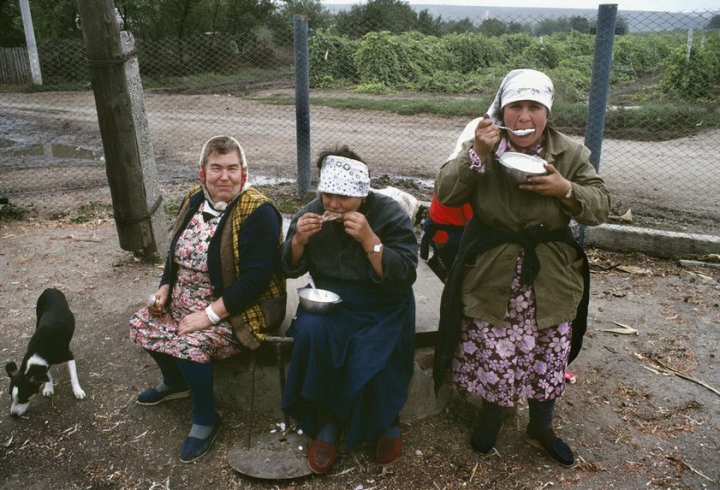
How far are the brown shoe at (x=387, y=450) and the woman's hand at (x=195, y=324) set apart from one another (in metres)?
1.01

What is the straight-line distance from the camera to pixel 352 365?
107 inches

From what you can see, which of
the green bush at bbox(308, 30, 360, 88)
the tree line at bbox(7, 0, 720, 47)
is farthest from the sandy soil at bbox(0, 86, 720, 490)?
the tree line at bbox(7, 0, 720, 47)

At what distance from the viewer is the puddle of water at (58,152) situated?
400 inches

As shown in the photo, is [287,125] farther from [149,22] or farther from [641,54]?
[641,54]

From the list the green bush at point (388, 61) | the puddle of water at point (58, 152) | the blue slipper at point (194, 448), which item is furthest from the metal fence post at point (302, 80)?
the green bush at point (388, 61)

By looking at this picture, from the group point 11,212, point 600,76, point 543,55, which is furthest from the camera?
point 543,55

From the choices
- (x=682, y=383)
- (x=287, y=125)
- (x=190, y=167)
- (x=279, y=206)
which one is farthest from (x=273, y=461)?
(x=287, y=125)

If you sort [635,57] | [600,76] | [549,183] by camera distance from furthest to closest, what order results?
[635,57] → [600,76] → [549,183]

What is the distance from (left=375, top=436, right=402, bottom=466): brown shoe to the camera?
9.38 feet

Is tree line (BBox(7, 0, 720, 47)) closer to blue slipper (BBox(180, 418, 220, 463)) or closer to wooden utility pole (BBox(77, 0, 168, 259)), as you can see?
wooden utility pole (BBox(77, 0, 168, 259))

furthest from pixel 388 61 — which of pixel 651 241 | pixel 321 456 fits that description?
pixel 321 456

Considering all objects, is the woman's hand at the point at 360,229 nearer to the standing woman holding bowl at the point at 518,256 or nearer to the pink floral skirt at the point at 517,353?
the standing woman holding bowl at the point at 518,256

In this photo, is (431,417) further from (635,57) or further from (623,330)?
(635,57)

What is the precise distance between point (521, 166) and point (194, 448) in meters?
2.02
